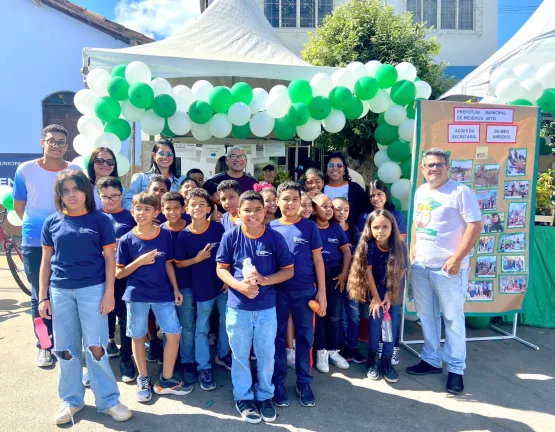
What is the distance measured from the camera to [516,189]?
169 inches

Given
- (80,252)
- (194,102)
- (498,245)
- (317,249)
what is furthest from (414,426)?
(194,102)

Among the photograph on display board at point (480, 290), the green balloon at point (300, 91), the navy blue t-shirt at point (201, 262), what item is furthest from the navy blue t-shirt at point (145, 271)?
the photograph on display board at point (480, 290)

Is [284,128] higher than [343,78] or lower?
lower

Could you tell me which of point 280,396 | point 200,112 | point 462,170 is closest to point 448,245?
point 462,170

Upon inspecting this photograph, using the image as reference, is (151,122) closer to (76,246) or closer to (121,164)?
(121,164)

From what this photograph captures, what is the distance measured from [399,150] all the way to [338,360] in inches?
99.0

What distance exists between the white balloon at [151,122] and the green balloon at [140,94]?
0.61ft

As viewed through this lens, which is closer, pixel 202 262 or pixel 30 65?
pixel 202 262

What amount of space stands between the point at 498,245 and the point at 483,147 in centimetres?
96

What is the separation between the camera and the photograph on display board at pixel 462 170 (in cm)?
414

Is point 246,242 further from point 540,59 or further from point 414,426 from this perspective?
point 540,59

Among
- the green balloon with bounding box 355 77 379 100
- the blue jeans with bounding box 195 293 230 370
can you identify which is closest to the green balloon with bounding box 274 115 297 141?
the green balloon with bounding box 355 77 379 100

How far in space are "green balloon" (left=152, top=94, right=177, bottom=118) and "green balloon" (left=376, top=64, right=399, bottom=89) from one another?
223 centimetres

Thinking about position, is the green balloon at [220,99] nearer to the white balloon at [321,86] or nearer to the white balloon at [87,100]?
the white balloon at [321,86]
